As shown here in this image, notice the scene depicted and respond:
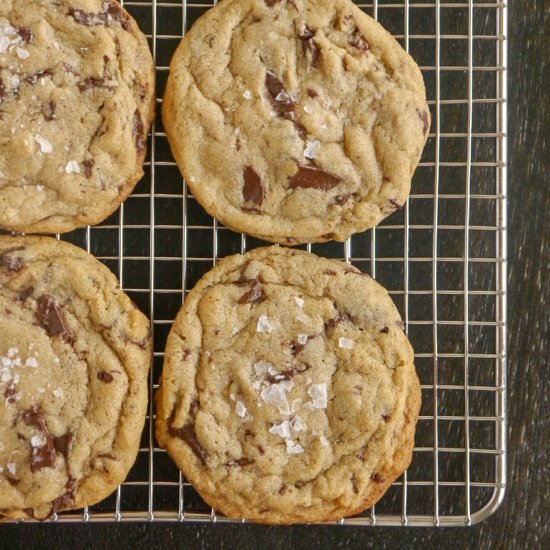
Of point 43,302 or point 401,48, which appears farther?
point 401,48

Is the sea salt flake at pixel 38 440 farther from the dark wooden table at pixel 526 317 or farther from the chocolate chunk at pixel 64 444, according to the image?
the dark wooden table at pixel 526 317

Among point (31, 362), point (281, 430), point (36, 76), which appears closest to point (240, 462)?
point (281, 430)

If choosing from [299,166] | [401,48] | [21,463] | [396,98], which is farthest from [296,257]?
[21,463]

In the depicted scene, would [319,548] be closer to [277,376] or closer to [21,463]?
→ [277,376]

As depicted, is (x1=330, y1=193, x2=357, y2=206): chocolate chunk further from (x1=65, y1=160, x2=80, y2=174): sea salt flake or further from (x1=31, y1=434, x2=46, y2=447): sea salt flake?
(x1=31, y1=434, x2=46, y2=447): sea salt flake

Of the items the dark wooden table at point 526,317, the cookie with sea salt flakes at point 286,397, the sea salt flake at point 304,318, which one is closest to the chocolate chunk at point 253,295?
the cookie with sea salt flakes at point 286,397
